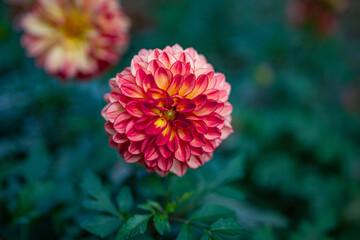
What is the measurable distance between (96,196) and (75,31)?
4.07 feet

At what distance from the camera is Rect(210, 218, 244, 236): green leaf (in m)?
0.89

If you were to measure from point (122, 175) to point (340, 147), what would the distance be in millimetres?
1799

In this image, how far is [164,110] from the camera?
3.00ft

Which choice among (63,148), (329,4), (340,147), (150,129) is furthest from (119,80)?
(329,4)

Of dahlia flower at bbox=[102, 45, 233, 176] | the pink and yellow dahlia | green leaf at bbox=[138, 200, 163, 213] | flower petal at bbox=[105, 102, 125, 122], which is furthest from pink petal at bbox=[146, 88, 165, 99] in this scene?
the pink and yellow dahlia

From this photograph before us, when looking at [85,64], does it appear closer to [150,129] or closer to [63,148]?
[63,148]

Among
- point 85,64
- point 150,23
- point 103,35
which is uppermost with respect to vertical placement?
point 150,23

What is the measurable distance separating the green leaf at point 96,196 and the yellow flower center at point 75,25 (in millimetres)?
1093

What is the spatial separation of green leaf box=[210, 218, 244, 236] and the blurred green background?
7.8 inches

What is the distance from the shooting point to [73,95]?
7.18 ft

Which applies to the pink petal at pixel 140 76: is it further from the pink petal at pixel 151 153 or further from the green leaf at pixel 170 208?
the green leaf at pixel 170 208

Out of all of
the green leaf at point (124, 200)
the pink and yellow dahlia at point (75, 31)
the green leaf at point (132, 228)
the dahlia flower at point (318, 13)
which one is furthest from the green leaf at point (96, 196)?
the dahlia flower at point (318, 13)

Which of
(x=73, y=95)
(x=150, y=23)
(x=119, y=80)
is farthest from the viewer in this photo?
(x=150, y=23)

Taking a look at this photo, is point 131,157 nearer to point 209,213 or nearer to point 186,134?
point 186,134
